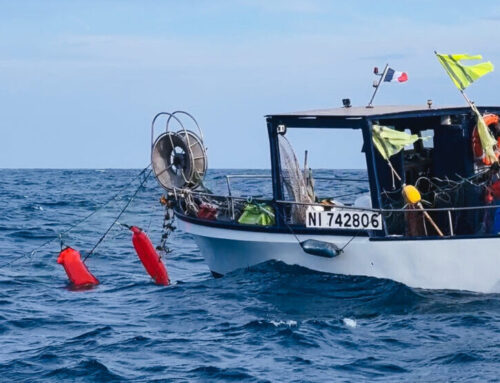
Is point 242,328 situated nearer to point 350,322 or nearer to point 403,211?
point 350,322

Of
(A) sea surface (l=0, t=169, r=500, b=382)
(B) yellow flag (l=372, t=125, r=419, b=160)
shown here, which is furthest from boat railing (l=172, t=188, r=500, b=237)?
(A) sea surface (l=0, t=169, r=500, b=382)

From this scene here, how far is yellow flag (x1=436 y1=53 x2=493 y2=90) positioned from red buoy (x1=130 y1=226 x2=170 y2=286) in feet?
18.9

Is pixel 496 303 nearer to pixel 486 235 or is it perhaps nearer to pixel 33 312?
pixel 486 235

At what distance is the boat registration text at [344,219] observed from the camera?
1655cm

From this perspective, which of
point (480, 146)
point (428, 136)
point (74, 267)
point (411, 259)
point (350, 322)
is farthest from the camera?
point (74, 267)

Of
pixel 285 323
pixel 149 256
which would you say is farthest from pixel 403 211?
pixel 149 256

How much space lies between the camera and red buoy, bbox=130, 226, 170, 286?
18.6 m

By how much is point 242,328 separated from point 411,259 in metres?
3.24

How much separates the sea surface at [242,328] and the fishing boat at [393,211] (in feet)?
0.99

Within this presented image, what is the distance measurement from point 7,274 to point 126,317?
5.39 meters

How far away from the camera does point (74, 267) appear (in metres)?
18.9

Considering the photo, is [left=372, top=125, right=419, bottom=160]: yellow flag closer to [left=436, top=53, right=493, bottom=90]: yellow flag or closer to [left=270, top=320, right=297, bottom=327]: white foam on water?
[left=436, top=53, right=493, bottom=90]: yellow flag

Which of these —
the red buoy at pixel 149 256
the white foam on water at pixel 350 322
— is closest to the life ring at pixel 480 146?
the white foam on water at pixel 350 322

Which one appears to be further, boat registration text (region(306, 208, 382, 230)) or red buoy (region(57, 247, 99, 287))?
red buoy (region(57, 247, 99, 287))
